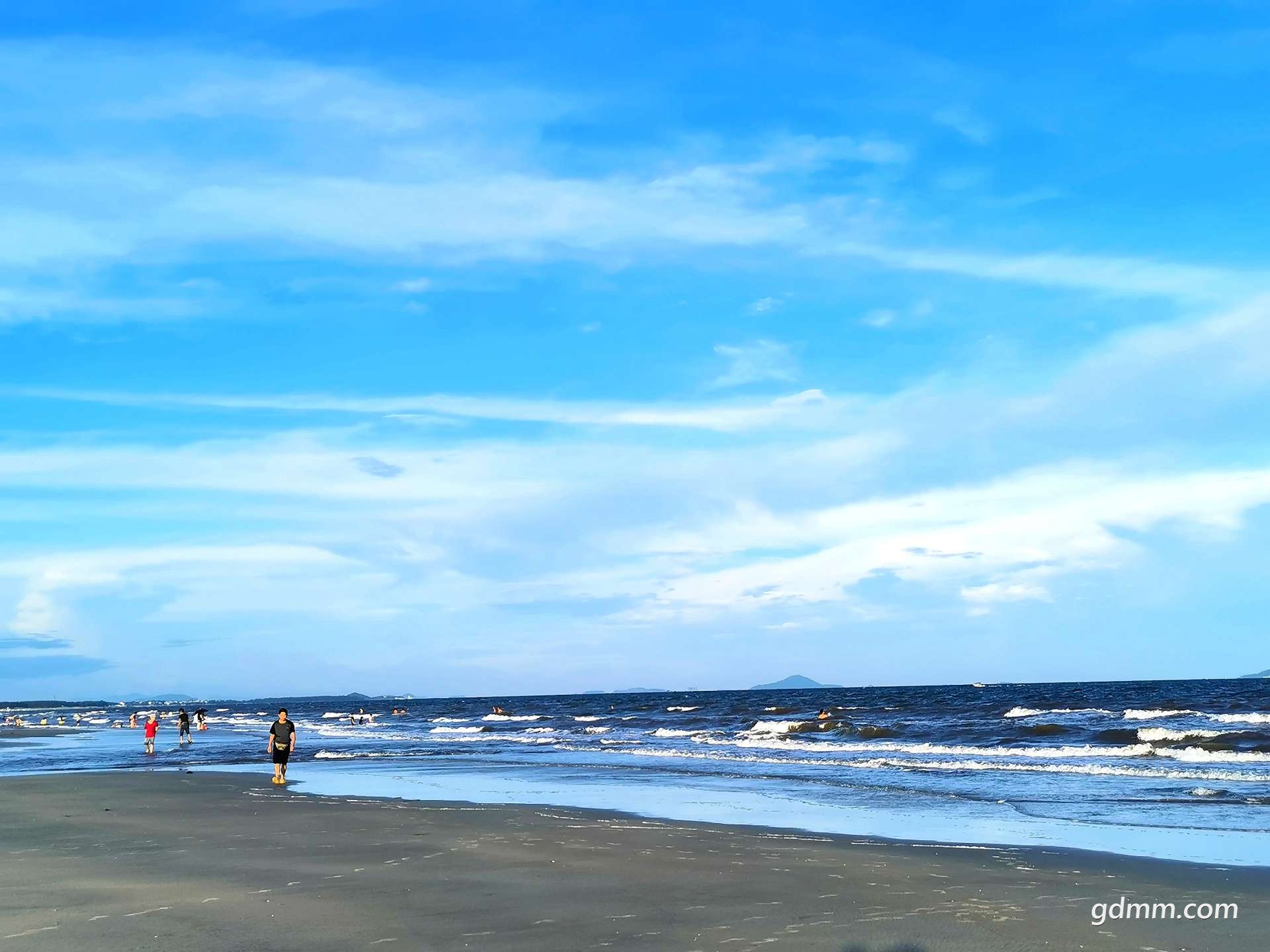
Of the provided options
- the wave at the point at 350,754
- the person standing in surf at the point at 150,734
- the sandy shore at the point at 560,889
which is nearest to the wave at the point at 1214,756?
the sandy shore at the point at 560,889

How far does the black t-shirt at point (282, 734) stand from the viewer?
2580cm

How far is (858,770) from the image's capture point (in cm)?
2870

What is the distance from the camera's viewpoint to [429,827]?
16.9 meters

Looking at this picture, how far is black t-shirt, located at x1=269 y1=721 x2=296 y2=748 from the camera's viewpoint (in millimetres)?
25797

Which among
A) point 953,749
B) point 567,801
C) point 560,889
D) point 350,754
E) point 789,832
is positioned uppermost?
point 560,889

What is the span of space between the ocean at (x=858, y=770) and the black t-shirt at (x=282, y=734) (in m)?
1.16

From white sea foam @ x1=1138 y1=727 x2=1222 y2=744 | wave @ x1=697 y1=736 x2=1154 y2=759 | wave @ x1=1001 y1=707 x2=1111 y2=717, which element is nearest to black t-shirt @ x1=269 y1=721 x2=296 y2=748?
wave @ x1=697 y1=736 x2=1154 y2=759

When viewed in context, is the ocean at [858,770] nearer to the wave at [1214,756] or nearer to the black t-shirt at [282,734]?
the wave at [1214,756]

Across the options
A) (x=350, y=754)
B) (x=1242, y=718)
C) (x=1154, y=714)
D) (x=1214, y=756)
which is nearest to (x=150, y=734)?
(x=350, y=754)

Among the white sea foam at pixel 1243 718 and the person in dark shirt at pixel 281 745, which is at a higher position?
the person in dark shirt at pixel 281 745

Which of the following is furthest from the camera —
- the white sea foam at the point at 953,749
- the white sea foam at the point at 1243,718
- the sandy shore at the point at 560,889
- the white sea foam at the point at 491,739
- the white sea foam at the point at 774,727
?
the white sea foam at the point at 774,727

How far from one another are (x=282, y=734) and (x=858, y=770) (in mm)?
15386

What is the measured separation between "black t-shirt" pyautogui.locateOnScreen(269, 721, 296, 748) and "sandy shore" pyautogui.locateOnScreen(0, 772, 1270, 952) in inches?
306

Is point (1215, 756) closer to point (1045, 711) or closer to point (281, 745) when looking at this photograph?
point (281, 745)
